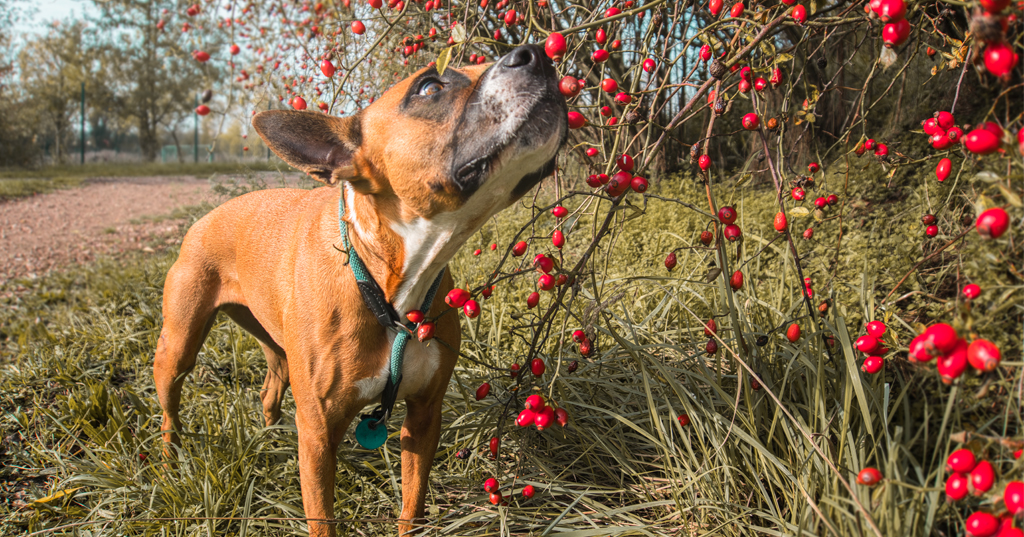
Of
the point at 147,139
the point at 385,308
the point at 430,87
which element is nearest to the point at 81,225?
the point at 385,308

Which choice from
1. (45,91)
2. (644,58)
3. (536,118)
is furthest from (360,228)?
(45,91)

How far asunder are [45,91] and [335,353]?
29.9 meters

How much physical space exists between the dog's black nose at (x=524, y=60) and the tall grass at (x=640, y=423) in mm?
516

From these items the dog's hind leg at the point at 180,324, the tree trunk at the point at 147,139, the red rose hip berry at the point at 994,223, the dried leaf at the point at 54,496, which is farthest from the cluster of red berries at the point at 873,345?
the tree trunk at the point at 147,139

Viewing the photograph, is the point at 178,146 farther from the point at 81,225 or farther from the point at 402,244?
the point at 402,244

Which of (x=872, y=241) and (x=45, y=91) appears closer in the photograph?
(x=872, y=241)

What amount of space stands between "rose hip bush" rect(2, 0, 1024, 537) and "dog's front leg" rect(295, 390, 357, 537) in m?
0.32

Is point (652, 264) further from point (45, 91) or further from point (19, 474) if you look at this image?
point (45, 91)

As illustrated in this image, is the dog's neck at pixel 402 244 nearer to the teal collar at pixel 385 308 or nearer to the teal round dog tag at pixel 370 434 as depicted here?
the teal collar at pixel 385 308

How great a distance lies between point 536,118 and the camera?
1619mm

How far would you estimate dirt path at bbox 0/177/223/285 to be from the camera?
7.23 m

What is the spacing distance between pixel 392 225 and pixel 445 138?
357 mm

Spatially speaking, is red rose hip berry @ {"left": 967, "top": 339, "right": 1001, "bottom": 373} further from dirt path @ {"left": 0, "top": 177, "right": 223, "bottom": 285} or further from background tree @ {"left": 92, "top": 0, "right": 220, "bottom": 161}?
background tree @ {"left": 92, "top": 0, "right": 220, "bottom": 161}

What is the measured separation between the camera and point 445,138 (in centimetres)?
169
